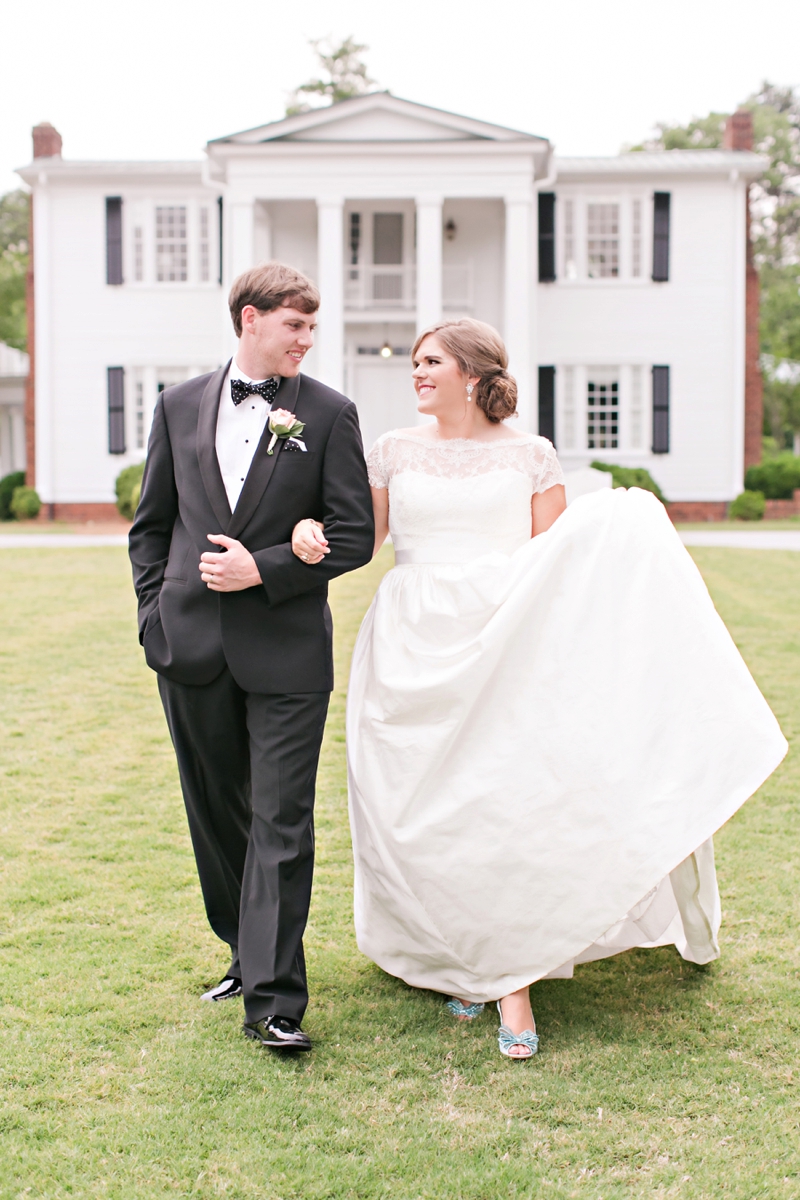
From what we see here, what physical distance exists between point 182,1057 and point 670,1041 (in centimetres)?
139

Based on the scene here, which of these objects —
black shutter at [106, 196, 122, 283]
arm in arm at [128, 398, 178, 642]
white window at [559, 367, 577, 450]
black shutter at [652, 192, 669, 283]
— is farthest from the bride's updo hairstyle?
black shutter at [106, 196, 122, 283]

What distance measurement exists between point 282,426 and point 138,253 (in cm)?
2214

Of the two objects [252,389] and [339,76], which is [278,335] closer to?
[252,389]

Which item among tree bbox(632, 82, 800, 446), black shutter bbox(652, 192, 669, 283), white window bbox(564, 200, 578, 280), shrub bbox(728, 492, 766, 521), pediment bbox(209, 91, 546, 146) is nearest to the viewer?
pediment bbox(209, 91, 546, 146)

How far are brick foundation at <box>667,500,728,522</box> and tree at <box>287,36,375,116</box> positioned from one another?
73.1ft

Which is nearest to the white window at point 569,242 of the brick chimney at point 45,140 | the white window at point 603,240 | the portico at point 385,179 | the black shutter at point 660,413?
the white window at point 603,240

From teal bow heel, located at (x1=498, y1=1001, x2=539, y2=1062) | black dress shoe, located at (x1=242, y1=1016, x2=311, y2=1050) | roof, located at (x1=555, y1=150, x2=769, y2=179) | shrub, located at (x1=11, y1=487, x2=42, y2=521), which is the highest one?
roof, located at (x1=555, y1=150, x2=769, y2=179)

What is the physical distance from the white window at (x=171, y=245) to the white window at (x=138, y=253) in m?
0.31

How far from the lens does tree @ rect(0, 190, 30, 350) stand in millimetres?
43156

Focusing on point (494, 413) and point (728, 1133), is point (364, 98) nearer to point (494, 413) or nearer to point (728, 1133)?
point (494, 413)

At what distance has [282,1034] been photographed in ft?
10.6

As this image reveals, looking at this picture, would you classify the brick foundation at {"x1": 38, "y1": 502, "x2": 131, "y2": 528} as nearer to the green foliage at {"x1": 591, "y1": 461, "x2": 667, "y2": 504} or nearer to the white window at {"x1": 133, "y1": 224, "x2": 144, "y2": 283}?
the white window at {"x1": 133, "y1": 224, "x2": 144, "y2": 283}

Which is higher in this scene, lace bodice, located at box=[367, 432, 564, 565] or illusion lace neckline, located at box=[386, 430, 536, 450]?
illusion lace neckline, located at box=[386, 430, 536, 450]

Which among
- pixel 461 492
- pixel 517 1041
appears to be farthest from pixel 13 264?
pixel 517 1041
